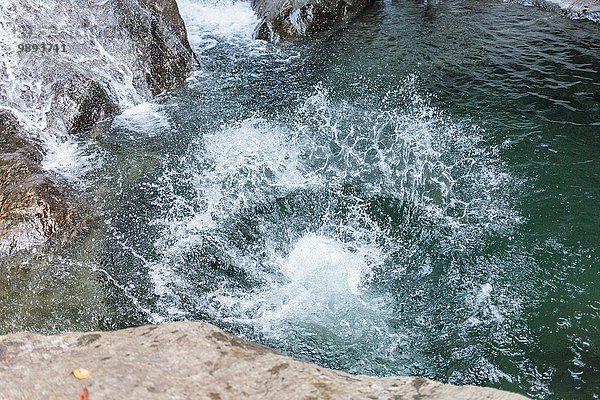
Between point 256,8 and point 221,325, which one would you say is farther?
point 256,8

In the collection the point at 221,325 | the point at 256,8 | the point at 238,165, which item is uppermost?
the point at 256,8

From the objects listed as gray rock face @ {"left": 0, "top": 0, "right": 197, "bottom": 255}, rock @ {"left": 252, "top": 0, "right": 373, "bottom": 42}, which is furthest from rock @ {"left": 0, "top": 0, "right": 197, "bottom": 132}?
rock @ {"left": 252, "top": 0, "right": 373, "bottom": 42}

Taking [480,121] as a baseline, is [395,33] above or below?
above

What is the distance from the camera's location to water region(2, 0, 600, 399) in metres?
5.10

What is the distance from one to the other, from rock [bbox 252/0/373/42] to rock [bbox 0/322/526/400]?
8.85 metres

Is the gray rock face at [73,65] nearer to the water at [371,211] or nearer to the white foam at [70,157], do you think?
the white foam at [70,157]

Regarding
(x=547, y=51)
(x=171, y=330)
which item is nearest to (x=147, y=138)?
(x=171, y=330)

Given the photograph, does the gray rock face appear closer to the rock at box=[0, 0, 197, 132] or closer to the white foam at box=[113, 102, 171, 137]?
the rock at box=[0, 0, 197, 132]

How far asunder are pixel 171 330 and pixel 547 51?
9.12 meters

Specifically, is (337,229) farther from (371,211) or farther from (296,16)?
(296,16)

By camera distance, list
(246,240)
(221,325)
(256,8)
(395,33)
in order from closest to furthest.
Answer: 1. (221,325)
2. (246,240)
3. (395,33)
4. (256,8)

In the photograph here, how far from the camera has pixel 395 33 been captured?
11.1 m

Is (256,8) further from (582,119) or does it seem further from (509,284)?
(509,284)

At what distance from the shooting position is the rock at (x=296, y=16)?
1112 cm
